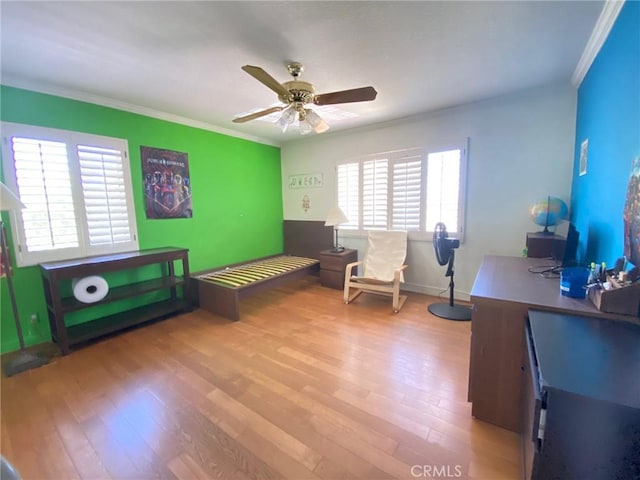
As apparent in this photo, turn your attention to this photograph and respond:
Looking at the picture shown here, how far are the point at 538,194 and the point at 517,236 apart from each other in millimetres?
Answer: 513

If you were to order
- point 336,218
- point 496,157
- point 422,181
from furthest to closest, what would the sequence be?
1. point 336,218
2. point 422,181
3. point 496,157

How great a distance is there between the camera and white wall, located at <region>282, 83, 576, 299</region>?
289 cm

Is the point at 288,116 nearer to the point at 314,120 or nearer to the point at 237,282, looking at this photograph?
the point at 314,120

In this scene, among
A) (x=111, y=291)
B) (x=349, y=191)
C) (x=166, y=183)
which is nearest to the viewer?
(x=111, y=291)

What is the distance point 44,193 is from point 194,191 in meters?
1.50

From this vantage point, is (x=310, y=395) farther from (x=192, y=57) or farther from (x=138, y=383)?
(x=192, y=57)

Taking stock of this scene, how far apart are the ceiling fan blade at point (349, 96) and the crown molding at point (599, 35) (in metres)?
1.42

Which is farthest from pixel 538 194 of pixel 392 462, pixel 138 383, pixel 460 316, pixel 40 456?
pixel 40 456

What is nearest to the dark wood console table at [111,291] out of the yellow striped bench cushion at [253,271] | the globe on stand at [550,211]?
the yellow striped bench cushion at [253,271]

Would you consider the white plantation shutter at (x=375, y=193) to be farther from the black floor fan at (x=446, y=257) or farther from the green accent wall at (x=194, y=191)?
the green accent wall at (x=194, y=191)

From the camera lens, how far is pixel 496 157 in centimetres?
321

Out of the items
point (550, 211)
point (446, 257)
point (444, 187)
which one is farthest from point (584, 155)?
point (446, 257)

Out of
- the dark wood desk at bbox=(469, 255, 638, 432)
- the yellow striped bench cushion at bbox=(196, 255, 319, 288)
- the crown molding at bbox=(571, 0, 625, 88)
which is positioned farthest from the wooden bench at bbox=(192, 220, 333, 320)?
the crown molding at bbox=(571, 0, 625, 88)

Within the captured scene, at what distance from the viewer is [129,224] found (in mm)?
3195
